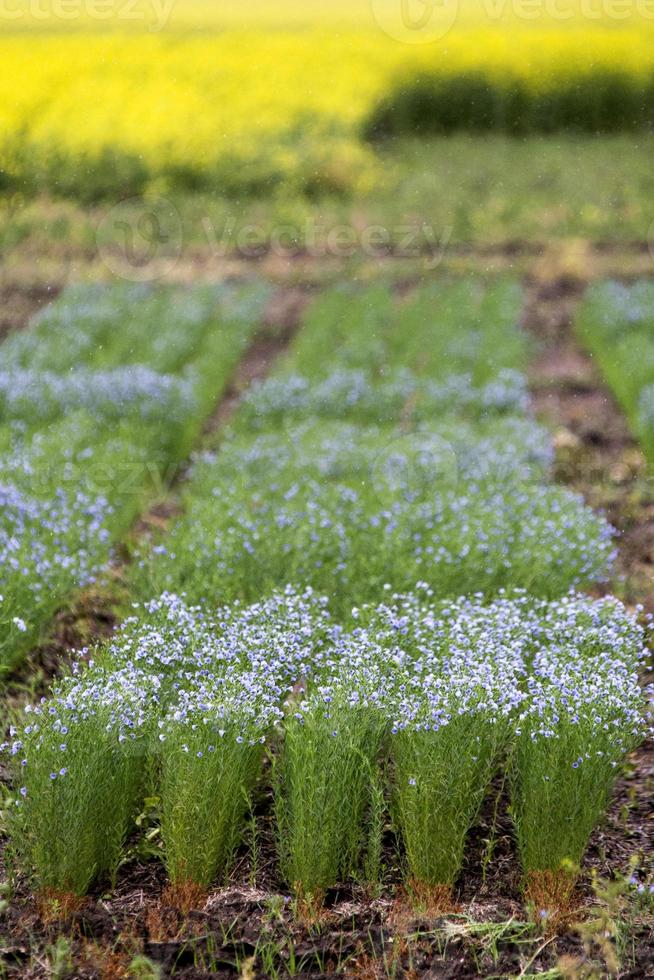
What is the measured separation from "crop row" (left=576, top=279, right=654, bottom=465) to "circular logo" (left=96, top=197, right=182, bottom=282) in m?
8.22

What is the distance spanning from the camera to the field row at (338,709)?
452cm

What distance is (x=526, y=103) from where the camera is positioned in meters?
31.3

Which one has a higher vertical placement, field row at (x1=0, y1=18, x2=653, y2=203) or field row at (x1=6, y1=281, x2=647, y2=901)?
field row at (x1=0, y1=18, x2=653, y2=203)

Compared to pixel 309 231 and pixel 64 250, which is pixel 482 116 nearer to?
pixel 309 231

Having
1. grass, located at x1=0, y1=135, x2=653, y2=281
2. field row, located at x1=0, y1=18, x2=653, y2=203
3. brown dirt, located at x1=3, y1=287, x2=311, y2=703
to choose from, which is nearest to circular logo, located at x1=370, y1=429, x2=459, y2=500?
brown dirt, located at x1=3, y1=287, x2=311, y2=703

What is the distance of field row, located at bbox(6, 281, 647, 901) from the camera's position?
14.8 ft

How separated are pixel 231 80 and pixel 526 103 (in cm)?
901

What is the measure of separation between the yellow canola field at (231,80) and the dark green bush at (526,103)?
504 mm

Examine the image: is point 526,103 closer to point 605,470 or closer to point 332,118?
point 332,118

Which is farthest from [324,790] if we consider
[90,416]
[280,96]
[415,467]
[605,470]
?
[280,96]

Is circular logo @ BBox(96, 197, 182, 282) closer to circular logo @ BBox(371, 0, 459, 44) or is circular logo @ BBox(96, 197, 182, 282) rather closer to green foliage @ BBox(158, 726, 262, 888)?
circular logo @ BBox(371, 0, 459, 44)

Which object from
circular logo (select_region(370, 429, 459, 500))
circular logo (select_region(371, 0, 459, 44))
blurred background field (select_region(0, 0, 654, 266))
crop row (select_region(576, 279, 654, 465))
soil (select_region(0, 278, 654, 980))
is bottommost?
soil (select_region(0, 278, 654, 980))

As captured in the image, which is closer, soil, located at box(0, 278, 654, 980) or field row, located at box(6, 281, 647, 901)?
soil, located at box(0, 278, 654, 980)

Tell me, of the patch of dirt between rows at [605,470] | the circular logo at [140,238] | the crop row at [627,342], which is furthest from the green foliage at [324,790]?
the circular logo at [140,238]
